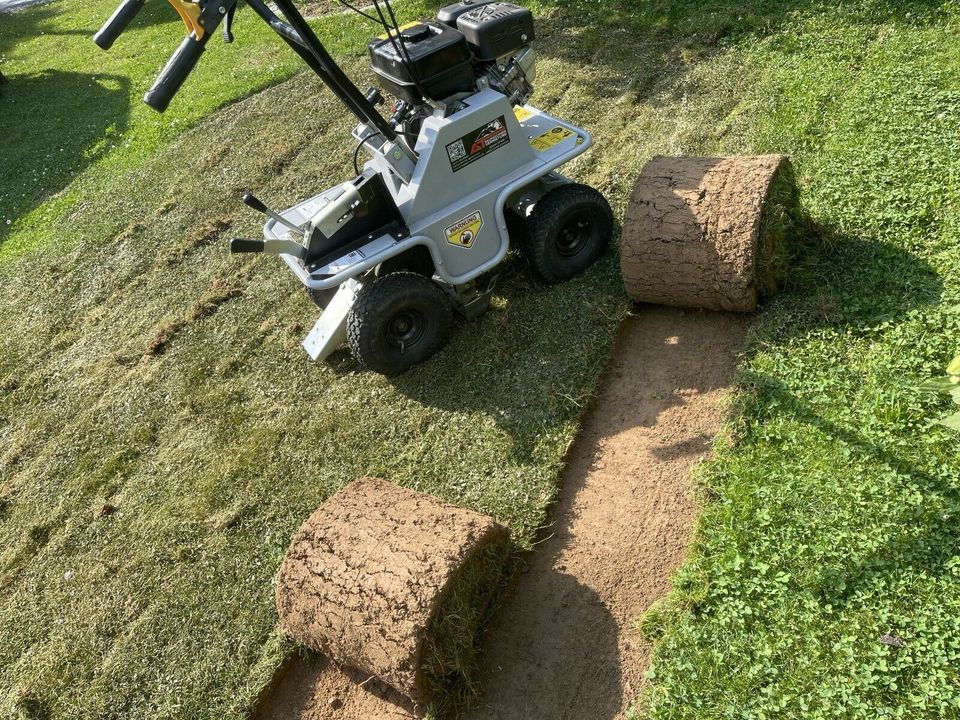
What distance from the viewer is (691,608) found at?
12.0 feet

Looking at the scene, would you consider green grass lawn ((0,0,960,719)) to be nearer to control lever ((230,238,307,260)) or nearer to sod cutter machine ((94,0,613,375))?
sod cutter machine ((94,0,613,375))

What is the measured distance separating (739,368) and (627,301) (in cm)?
96

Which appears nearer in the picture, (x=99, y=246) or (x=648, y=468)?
(x=648, y=468)

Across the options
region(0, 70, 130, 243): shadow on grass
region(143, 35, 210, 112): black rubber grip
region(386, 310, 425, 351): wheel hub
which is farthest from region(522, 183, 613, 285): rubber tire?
region(0, 70, 130, 243): shadow on grass

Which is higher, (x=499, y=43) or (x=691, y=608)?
(x=499, y=43)

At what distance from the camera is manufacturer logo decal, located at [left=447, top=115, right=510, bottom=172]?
4.90 meters

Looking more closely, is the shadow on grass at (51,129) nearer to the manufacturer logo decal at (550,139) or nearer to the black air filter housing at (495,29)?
the black air filter housing at (495,29)

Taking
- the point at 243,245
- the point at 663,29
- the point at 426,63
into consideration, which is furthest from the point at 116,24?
the point at 663,29

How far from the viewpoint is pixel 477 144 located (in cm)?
496

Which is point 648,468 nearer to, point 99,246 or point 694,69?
point 694,69

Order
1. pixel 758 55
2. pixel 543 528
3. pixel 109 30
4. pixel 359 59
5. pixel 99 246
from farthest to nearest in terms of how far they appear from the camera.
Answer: pixel 359 59, pixel 99 246, pixel 758 55, pixel 543 528, pixel 109 30

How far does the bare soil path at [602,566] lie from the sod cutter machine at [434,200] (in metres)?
1.20

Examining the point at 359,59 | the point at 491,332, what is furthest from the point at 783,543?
the point at 359,59

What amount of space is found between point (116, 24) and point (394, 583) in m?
2.91
